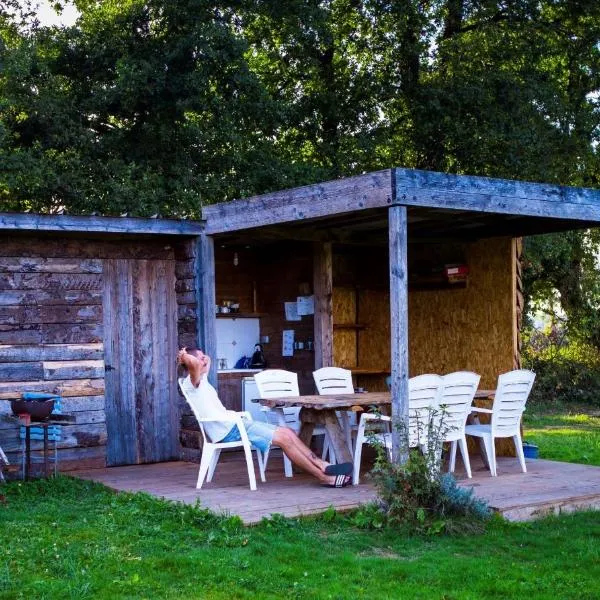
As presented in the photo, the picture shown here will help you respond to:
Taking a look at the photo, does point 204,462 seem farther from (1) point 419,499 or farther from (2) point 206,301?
(2) point 206,301

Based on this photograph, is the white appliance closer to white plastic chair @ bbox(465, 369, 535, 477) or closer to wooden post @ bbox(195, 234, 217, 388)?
wooden post @ bbox(195, 234, 217, 388)

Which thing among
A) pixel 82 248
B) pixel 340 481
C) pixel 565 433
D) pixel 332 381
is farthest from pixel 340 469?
pixel 565 433

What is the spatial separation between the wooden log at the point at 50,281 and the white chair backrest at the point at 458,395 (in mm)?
3318

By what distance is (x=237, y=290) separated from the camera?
34.9ft

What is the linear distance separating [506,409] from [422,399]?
3.27 feet

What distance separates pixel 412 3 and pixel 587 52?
3.35 meters

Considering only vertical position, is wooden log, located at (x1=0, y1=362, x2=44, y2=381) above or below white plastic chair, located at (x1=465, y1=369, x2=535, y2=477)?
above

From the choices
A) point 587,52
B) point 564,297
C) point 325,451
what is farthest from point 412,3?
point 325,451

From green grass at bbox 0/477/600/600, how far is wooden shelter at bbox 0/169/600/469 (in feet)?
6.77

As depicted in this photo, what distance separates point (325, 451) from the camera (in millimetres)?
Result: 8625

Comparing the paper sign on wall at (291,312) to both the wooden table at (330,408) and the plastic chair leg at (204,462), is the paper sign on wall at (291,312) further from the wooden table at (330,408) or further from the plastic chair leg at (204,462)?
the plastic chair leg at (204,462)

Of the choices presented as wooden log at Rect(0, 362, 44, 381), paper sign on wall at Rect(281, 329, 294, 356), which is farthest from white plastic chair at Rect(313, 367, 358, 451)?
wooden log at Rect(0, 362, 44, 381)

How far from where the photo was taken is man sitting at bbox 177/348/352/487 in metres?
7.42

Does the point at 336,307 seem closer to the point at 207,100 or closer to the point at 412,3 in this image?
the point at 207,100
